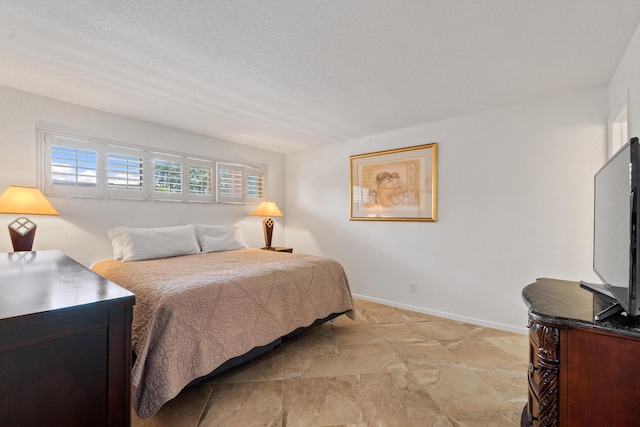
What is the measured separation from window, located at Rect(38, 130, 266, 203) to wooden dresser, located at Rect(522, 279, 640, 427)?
385cm

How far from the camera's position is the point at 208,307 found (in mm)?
1883

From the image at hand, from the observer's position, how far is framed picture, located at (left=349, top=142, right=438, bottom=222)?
3.49 m

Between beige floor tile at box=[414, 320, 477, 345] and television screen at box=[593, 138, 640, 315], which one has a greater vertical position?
television screen at box=[593, 138, 640, 315]

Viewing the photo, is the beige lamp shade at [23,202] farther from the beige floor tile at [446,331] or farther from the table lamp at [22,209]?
the beige floor tile at [446,331]

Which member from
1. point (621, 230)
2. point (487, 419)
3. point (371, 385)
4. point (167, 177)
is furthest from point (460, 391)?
point (167, 177)

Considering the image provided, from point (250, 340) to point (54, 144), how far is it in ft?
9.10

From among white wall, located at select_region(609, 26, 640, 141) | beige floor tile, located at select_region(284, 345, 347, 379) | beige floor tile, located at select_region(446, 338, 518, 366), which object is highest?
white wall, located at select_region(609, 26, 640, 141)

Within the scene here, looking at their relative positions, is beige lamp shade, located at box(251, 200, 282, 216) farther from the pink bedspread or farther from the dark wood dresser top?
the dark wood dresser top

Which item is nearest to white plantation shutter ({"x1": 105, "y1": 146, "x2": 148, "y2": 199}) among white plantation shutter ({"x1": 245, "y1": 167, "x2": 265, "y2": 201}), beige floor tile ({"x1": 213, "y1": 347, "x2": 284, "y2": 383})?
white plantation shutter ({"x1": 245, "y1": 167, "x2": 265, "y2": 201})

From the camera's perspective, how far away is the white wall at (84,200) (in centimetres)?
263

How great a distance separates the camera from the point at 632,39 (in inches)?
71.5

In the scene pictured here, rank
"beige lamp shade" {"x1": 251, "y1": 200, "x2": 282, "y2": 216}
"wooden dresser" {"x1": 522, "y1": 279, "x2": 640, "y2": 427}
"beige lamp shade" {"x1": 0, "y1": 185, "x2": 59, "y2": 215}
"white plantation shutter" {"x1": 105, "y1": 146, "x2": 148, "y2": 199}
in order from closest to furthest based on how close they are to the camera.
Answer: "wooden dresser" {"x1": 522, "y1": 279, "x2": 640, "y2": 427} < "beige lamp shade" {"x1": 0, "y1": 185, "x2": 59, "y2": 215} < "white plantation shutter" {"x1": 105, "y1": 146, "x2": 148, "y2": 199} < "beige lamp shade" {"x1": 251, "y1": 200, "x2": 282, "y2": 216}

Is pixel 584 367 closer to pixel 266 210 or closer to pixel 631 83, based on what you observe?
pixel 631 83

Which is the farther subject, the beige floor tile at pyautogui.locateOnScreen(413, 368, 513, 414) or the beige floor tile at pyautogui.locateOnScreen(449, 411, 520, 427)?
the beige floor tile at pyautogui.locateOnScreen(413, 368, 513, 414)
